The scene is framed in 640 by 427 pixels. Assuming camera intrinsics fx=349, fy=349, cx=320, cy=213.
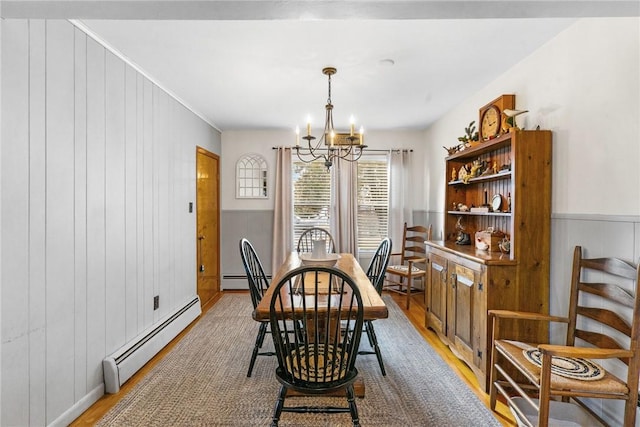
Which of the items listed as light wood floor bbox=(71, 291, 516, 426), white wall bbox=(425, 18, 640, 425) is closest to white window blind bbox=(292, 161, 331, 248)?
light wood floor bbox=(71, 291, 516, 426)

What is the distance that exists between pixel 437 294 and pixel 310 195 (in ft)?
8.30

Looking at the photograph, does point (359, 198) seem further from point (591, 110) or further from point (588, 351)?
point (588, 351)

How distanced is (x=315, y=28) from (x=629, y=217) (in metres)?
2.08

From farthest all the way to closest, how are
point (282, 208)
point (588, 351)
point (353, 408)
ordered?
point (282, 208) < point (353, 408) < point (588, 351)

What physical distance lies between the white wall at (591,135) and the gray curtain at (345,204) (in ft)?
8.87

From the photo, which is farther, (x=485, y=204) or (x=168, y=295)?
A: (x=168, y=295)

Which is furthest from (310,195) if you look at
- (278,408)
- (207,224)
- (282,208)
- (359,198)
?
(278,408)

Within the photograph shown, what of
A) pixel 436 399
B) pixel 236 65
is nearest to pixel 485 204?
pixel 436 399

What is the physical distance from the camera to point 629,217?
5.95ft

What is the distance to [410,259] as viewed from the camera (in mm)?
4602

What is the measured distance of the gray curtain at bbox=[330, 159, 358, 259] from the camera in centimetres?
514

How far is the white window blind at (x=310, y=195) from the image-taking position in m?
5.26

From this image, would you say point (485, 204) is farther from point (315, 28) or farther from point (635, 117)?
point (315, 28)

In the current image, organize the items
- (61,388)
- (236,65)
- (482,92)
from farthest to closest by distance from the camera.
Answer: (482,92) → (236,65) → (61,388)
